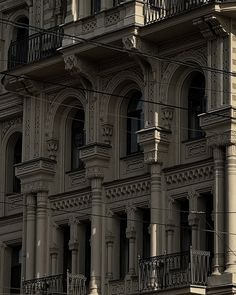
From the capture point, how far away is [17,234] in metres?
51.5

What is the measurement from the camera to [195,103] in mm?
46344

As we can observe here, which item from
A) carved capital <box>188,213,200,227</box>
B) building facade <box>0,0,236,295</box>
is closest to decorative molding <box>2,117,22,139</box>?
building facade <box>0,0,236,295</box>

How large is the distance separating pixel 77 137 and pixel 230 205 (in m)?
8.76

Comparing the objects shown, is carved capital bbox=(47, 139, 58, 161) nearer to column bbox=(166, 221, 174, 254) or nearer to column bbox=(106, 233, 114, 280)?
column bbox=(106, 233, 114, 280)

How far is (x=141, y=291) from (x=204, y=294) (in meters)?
2.50

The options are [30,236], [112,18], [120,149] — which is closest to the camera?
[112,18]

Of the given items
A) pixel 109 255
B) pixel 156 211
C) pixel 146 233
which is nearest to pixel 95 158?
pixel 146 233

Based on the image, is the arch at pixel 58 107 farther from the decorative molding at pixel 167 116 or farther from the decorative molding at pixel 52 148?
the decorative molding at pixel 167 116

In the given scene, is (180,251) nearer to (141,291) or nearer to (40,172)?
(141,291)

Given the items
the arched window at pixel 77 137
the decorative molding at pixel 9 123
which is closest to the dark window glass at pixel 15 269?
the arched window at pixel 77 137

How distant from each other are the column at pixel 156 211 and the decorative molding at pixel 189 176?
0.32 m

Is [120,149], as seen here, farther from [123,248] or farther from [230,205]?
[230,205]

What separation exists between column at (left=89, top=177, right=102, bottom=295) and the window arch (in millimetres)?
5647

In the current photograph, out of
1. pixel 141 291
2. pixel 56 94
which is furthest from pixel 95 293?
pixel 56 94
